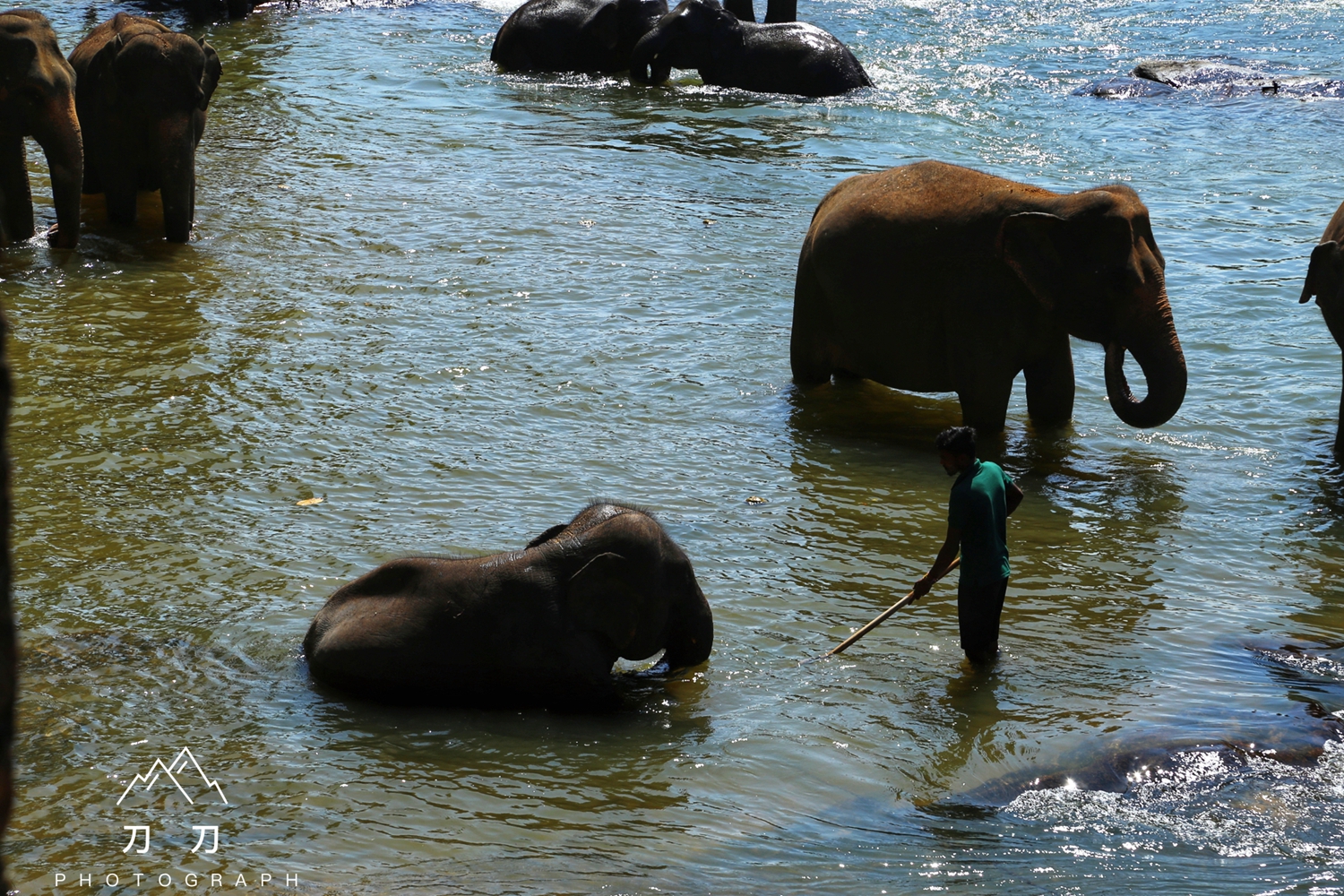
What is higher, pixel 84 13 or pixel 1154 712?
pixel 84 13

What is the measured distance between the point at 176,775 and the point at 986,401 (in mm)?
5235

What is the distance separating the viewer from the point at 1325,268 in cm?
893

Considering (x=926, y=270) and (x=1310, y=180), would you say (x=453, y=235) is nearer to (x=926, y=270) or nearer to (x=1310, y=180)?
(x=926, y=270)

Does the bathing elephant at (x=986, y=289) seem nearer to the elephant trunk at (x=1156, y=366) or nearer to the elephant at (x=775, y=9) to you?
the elephant trunk at (x=1156, y=366)

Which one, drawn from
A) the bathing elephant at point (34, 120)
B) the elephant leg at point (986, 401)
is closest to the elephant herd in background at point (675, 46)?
the bathing elephant at point (34, 120)

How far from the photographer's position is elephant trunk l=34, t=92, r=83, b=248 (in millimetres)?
11461

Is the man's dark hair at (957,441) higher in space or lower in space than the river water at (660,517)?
higher

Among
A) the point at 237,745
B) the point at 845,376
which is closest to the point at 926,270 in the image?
the point at 845,376

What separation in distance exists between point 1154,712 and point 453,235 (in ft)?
27.6

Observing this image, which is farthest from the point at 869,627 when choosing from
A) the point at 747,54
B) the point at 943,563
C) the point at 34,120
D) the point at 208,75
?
the point at 747,54

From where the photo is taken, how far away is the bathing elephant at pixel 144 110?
12094 millimetres

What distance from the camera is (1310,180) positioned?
15.3m

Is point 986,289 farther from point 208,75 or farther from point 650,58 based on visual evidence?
point 650,58

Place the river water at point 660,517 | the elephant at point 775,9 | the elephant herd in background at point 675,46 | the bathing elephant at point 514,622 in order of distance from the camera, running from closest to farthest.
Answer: the river water at point 660,517, the bathing elephant at point 514,622, the elephant herd in background at point 675,46, the elephant at point 775,9
